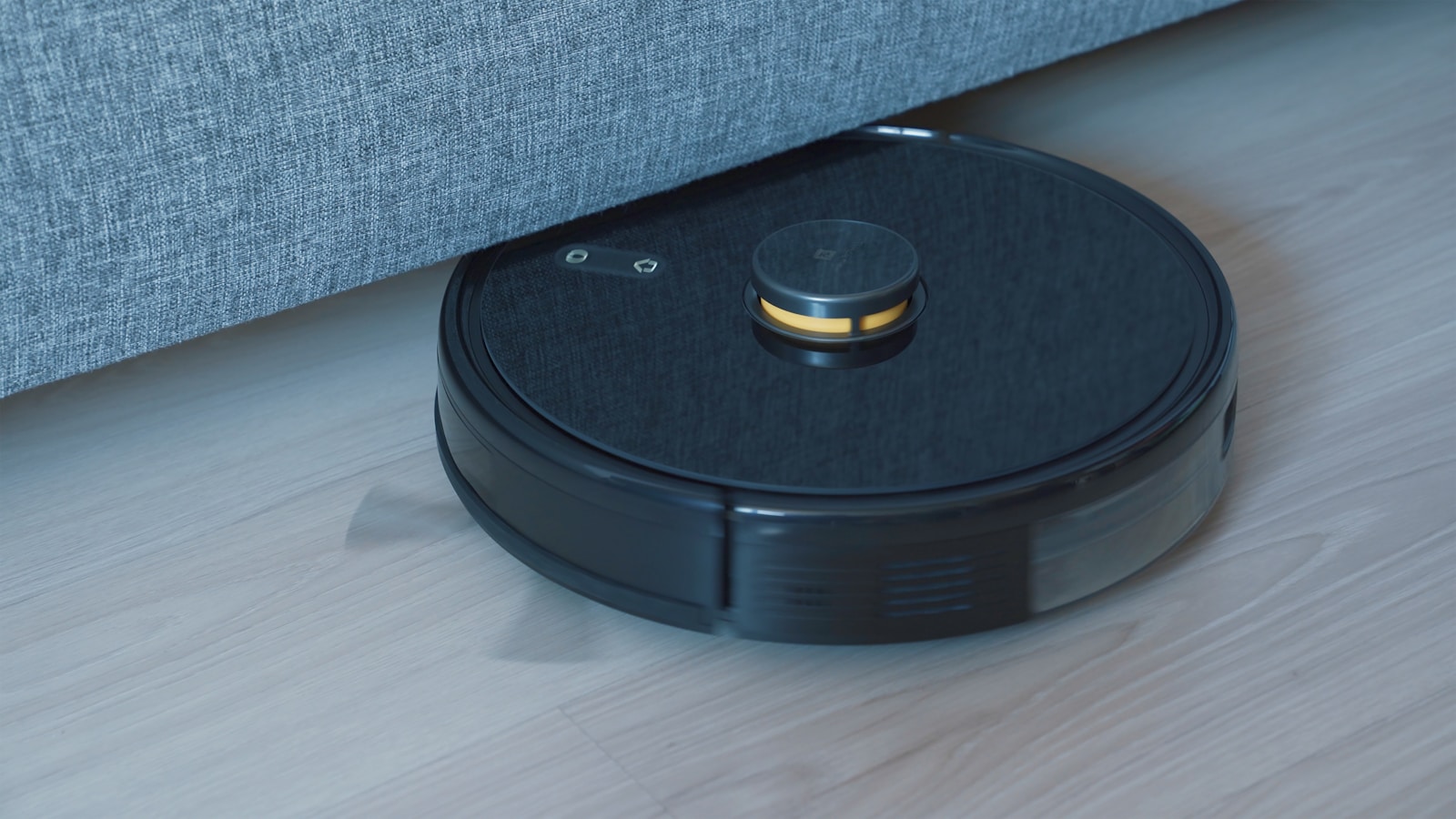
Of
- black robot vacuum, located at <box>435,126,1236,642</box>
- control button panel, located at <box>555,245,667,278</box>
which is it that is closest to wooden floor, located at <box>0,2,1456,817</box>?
black robot vacuum, located at <box>435,126,1236,642</box>

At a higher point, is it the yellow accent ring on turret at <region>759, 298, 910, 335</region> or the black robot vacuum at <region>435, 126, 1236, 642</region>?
the yellow accent ring on turret at <region>759, 298, 910, 335</region>

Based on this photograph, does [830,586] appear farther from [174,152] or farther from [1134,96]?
[1134,96]

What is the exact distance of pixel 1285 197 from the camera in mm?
1070

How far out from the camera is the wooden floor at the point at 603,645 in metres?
0.61

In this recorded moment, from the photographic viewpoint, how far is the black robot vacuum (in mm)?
643

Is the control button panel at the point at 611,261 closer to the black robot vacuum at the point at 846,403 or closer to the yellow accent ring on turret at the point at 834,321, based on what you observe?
the black robot vacuum at the point at 846,403

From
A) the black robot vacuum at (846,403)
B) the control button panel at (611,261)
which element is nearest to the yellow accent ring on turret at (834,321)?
the black robot vacuum at (846,403)

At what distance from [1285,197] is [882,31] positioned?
376mm

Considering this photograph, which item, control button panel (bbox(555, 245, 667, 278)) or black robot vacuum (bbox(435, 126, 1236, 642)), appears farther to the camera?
control button panel (bbox(555, 245, 667, 278))

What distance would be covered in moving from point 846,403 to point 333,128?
13.1 inches

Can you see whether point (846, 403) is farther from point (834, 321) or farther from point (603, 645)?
point (603, 645)

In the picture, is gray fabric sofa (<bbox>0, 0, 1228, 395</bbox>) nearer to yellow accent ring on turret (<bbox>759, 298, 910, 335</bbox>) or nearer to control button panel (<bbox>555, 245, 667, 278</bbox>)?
control button panel (<bbox>555, 245, 667, 278</bbox>)

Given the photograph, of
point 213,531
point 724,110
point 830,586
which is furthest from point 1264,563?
point 213,531

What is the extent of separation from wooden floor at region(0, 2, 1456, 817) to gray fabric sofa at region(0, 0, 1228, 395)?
107 millimetres
